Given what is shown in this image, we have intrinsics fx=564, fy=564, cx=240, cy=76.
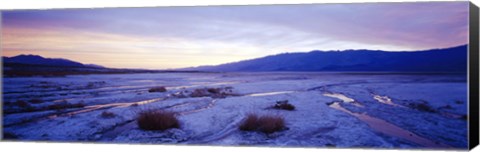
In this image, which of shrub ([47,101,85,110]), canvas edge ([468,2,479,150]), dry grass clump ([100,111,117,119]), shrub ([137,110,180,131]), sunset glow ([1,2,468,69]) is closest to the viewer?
canvas edge ([468,2,479,150])

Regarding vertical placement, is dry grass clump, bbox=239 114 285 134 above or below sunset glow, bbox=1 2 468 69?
below

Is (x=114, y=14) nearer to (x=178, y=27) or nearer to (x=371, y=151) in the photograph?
(x=178, y=27)

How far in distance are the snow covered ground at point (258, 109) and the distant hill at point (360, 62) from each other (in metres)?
0.16

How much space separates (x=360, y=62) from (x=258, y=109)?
1.95m

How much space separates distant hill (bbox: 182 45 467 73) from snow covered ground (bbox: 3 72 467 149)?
0.53 feet

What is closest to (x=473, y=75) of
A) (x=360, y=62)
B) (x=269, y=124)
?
(x=360, y=62)

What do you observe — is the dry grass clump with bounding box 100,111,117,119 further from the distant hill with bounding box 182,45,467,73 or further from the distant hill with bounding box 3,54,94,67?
the distant hill with bounding box 182,45,467,73

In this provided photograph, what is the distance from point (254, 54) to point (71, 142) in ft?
11.9

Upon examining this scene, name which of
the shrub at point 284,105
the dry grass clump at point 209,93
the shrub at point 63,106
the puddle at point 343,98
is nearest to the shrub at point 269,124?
the shrub at point 284,105

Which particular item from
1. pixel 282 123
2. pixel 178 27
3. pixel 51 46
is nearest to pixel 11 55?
pixel 51 46

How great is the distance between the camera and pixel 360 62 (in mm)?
9758

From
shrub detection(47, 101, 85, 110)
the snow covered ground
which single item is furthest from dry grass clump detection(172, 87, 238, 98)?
shrub detection(47, 101, 85, 110)

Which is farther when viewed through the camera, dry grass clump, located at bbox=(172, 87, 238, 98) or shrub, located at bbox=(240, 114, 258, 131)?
dry grass clump, located at bbox=(172, 87, 238, 98)

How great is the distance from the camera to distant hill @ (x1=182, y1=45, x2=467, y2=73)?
344 inches
